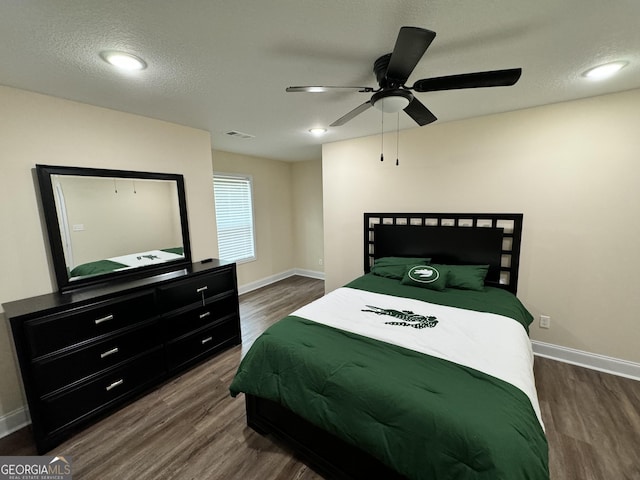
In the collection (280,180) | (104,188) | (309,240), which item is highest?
(280,180)

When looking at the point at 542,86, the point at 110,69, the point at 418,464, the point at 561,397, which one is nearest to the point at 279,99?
the point at 110,69

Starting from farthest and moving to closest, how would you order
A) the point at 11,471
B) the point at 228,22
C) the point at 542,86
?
the point at 542,86 < the point at 11,471 < the point at 228,22

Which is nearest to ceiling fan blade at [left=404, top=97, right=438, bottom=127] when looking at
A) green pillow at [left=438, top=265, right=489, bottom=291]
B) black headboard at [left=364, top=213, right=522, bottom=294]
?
black headboard at [left=364, top=213, right=522, bottom=294]

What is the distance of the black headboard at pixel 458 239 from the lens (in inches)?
111

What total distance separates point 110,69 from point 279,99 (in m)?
1.16

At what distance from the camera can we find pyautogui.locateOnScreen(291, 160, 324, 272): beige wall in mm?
5426

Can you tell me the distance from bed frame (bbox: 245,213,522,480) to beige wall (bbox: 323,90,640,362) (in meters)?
0.14

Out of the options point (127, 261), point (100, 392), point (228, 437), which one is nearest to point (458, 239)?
point (228, 437)

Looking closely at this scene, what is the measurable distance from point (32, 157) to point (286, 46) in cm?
213

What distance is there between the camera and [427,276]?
271 centimetres

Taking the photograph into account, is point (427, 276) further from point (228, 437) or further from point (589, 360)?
point (228, 437)

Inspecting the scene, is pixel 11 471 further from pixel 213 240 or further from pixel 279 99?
pixel 279 99

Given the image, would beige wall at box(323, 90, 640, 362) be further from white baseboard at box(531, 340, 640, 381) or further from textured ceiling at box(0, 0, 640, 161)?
textured ceiling at box(0, 0, 640, 161)

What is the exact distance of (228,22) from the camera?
131 cm
